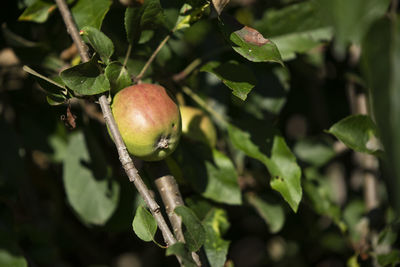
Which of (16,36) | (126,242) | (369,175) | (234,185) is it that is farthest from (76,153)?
(369,175)

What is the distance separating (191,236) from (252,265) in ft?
4.32

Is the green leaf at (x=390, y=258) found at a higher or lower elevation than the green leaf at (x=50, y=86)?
lower

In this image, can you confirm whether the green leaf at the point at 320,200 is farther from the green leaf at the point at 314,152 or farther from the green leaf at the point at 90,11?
the green leaf at the point at 90,11

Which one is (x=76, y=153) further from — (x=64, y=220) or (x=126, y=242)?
(x=126, y=242)

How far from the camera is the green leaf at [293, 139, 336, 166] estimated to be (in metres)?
1.57

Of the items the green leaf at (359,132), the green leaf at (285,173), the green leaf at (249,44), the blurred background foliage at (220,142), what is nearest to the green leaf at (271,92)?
the blurred background foliage at (220,142)

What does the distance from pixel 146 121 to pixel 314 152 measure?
852 millimetres

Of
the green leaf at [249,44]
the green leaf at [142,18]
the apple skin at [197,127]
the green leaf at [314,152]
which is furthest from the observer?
the green leaf at [314,152]

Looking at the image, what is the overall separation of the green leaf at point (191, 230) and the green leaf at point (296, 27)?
0.66m

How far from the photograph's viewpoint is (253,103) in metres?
1.41

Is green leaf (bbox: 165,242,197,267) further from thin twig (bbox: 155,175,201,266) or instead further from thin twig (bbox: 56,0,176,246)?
thin twig (bbox: 155,175,201,266)

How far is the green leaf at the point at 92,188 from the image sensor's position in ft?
4.46

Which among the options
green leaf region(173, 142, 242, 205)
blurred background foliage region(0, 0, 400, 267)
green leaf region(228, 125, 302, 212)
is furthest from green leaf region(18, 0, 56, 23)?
green leaf region(228, 125, 302, 212)

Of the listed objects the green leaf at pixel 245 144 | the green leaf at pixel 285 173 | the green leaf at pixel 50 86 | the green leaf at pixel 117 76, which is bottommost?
the green leaf at pixel 285 173
